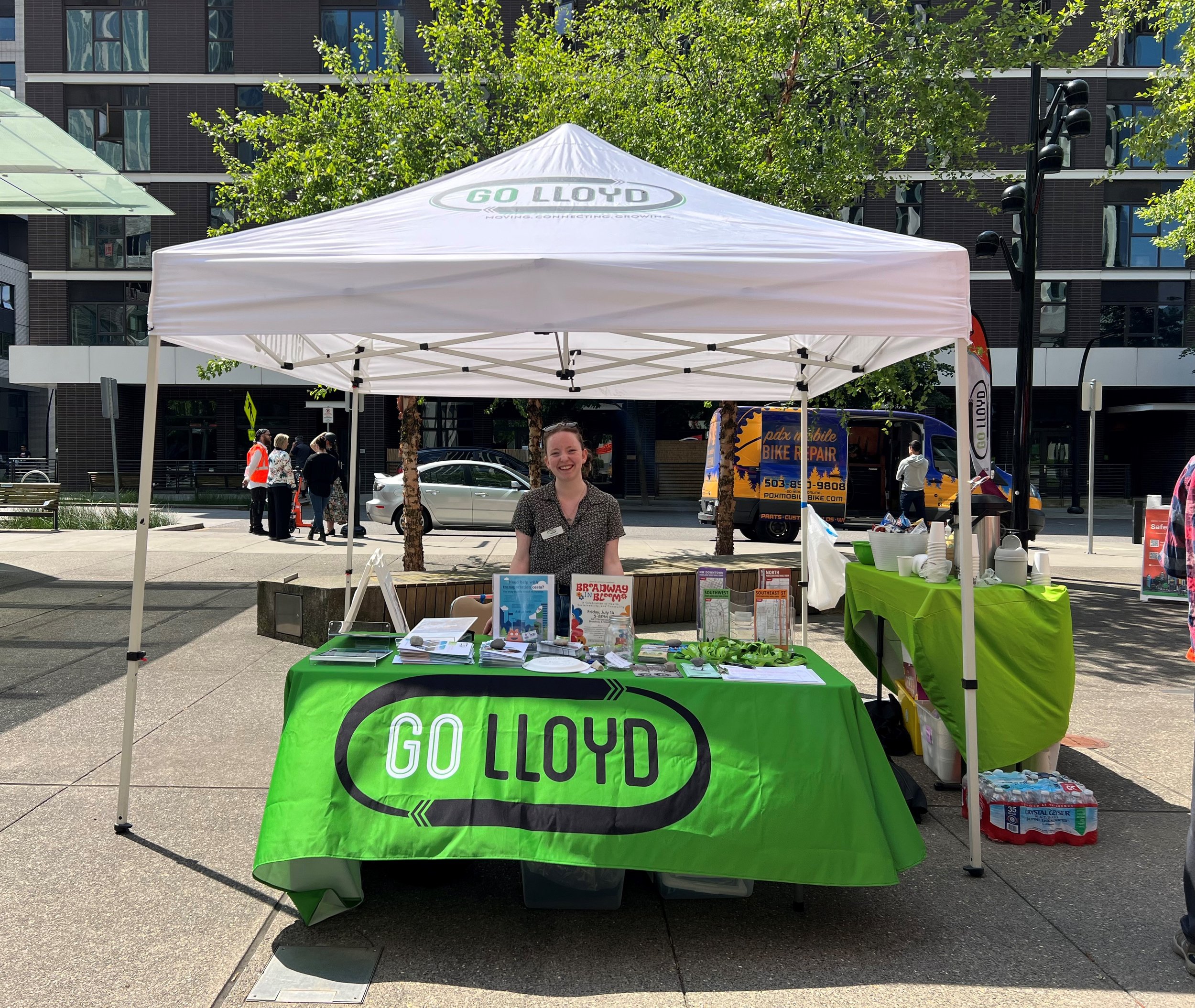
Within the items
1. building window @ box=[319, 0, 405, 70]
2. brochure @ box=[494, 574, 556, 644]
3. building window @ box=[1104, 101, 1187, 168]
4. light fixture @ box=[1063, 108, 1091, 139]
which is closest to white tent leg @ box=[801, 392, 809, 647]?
brochure @ box=[494, 574, 556, 644]

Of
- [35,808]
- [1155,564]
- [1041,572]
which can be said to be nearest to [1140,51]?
[1155,564]

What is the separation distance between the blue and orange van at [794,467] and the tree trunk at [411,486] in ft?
21.4

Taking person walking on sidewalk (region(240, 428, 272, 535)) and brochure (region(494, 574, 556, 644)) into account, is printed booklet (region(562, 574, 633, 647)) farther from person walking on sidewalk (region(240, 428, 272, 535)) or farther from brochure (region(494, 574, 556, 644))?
person walking on sidewalk (region(240, 428, 272, 535))

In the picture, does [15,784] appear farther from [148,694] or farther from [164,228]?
[164,228]

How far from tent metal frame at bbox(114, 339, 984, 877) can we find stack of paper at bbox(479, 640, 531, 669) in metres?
1.44

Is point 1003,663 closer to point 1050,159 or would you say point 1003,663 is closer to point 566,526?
point 566,526

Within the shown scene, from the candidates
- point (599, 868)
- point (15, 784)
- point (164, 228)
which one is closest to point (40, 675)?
point (15, 784)

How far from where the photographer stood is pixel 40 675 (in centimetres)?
712

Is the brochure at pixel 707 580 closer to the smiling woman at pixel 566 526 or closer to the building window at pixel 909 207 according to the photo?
the smiling woman at pixel 566 526

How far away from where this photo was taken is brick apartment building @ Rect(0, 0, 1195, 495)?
97.8ft

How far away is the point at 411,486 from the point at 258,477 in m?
6.92

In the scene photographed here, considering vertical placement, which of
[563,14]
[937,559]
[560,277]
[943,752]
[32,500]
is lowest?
[943,752]

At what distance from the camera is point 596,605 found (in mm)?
4184

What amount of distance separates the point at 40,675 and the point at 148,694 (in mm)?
1118
